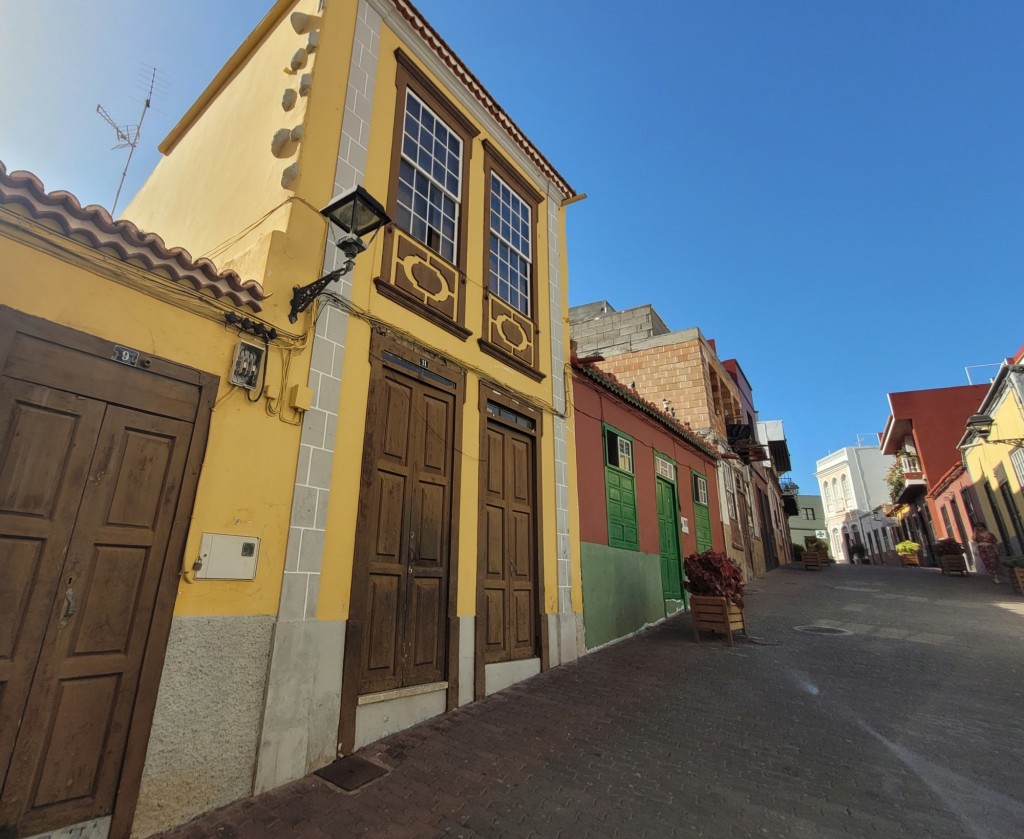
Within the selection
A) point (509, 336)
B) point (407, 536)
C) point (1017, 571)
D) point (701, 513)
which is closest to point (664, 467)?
point (701, 513)

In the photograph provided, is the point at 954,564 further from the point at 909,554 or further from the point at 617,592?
the point at 617,592

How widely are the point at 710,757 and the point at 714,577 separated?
460 centimetres

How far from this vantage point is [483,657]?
5672 millimetres

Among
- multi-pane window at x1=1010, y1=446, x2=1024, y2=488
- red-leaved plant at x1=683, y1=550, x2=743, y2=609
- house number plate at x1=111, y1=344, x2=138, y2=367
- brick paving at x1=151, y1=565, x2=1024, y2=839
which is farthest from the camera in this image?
multi-pane window at x1=1010, y1=446, x2=1024, y2=488

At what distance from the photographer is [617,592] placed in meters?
8.62

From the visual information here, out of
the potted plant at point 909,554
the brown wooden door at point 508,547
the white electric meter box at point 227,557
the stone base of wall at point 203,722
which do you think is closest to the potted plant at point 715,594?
the brown wooden door at point 508,547

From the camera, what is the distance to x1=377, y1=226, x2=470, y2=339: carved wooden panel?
224 inches

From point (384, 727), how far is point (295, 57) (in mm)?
7061

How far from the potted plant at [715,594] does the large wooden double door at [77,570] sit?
294 inches

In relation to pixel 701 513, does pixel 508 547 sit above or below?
below

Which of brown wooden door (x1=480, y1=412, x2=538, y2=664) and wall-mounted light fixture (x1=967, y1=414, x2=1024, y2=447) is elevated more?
wall-mounted light fixture (x1=967, y1=414, x2=1024, y2=447)

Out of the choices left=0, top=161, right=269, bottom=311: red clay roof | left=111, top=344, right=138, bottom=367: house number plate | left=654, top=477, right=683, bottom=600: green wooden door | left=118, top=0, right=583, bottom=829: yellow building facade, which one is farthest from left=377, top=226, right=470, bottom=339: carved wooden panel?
left=654, top=477, right=683, bottom=600: green wooden door

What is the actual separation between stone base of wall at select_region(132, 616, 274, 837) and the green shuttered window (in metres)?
6.20

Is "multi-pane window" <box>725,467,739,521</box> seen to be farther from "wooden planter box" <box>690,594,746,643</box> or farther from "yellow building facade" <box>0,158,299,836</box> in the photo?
"yellow building facade" <box>0,158,299,836</box>
